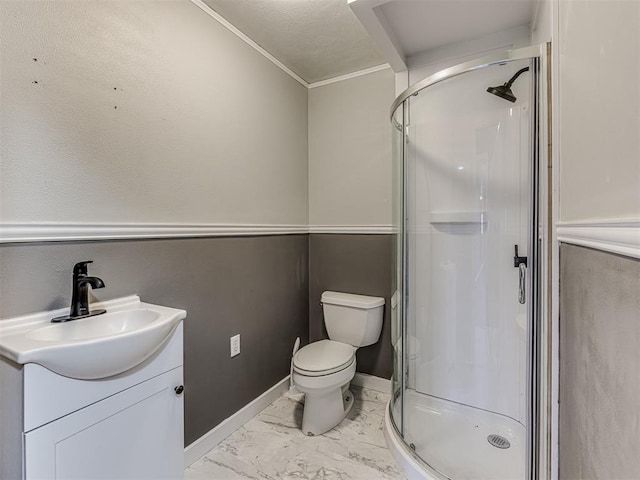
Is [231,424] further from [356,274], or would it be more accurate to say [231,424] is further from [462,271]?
[462,271]

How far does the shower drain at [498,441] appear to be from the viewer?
1557 millimetres

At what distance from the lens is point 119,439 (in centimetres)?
98

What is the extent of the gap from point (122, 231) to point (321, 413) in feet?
4.52

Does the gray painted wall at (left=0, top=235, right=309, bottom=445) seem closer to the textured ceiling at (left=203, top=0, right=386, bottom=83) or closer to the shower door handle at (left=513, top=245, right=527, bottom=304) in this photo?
the textured ceiling at (left=203, top=0, right=386, bottom=83)

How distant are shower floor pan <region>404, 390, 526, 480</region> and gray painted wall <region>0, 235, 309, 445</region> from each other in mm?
934

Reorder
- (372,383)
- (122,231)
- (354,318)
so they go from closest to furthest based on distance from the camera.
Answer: (122,231), (354,318), (372,383)

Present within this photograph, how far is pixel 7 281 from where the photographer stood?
0.97m

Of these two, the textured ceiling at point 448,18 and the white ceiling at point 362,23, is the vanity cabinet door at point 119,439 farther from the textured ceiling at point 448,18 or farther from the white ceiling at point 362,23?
the textured ceiling at point 448,18

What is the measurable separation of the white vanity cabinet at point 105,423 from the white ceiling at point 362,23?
162 cm

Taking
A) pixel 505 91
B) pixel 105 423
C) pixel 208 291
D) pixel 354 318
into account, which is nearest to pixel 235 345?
pixel 208 291

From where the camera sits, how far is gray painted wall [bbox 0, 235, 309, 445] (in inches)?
41.8

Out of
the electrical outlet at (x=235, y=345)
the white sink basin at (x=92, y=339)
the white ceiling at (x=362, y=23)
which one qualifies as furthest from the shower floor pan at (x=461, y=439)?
the white ceiling at (x=362, y=23)

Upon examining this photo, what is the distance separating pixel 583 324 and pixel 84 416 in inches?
52.0

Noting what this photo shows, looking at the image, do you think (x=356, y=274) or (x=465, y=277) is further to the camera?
(x=356, y=274)
